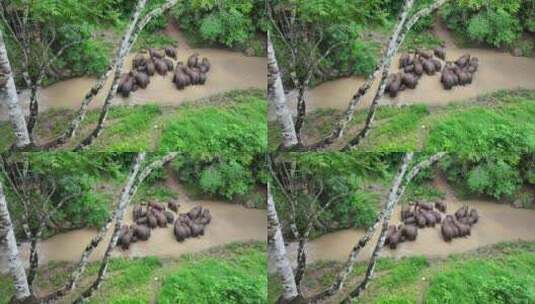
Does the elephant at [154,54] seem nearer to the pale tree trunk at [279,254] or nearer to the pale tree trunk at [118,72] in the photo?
the pale tree trunk at [118,72]

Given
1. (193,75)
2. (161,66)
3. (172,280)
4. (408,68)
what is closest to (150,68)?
(161,66)

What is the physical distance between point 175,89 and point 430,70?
1749 mm

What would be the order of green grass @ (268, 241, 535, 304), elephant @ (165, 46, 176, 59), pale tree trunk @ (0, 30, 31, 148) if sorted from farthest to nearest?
elephant @ (165, 46, 176, 59)
green grass @ (268, 241, 535, 304)
pale tree trunk @ (0, 30, 31, 148)

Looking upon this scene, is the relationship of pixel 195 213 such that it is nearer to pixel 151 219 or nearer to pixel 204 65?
pixel 151 219

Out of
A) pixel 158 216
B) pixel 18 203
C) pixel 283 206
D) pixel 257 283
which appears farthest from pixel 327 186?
pixel 18 203

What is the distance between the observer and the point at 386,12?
5875 mm

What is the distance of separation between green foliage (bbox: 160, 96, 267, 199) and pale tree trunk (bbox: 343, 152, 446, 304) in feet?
3.09

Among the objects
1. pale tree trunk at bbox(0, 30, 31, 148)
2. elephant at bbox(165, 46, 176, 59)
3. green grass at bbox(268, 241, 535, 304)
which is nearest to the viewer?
pale tree trunk at bbox(0, 30, 31, 148)

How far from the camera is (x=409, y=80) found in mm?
5906

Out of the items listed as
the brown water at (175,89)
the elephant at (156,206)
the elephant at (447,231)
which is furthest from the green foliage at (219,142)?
the elephant at (447,231)

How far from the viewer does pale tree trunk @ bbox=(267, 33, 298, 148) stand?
5906 mm

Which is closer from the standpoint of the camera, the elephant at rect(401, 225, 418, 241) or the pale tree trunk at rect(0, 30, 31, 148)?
the pale tree trunk at rect(0, 30, 31, 148)

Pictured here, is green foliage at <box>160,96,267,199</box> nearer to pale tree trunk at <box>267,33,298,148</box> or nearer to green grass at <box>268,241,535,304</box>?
pale tree trunk at <box>267,33,298,148</box>

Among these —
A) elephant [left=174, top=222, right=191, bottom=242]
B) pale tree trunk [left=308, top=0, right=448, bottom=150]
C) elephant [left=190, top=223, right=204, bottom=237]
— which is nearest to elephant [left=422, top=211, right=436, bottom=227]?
pale tree trunk [left=308, top=0, right=448, bottom=150]
